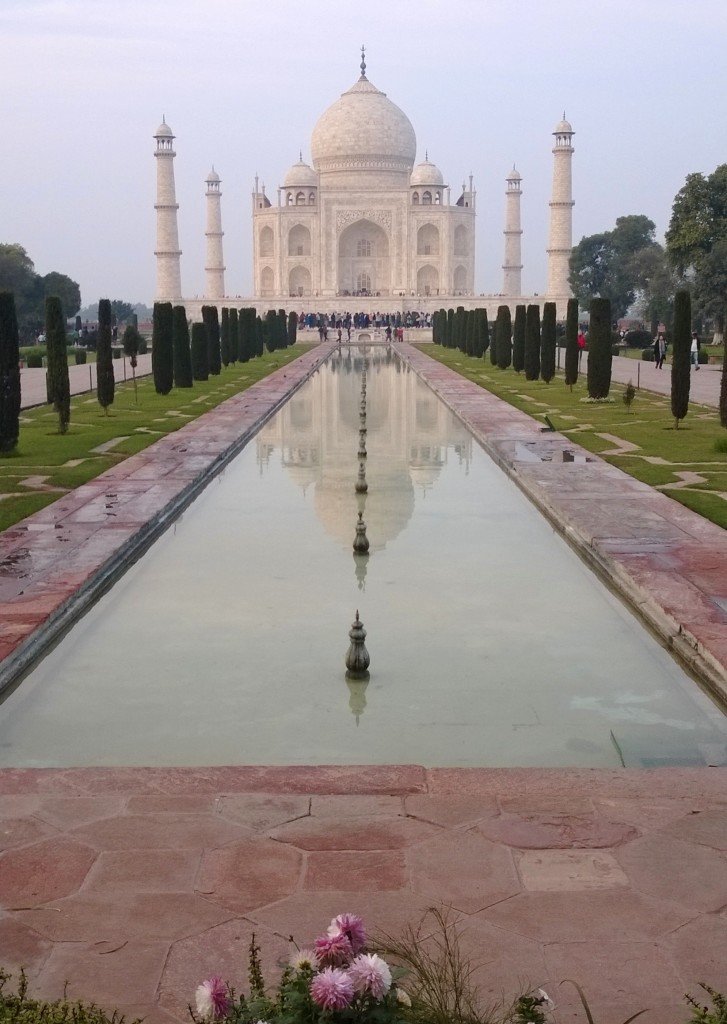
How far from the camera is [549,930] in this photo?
1998 mm

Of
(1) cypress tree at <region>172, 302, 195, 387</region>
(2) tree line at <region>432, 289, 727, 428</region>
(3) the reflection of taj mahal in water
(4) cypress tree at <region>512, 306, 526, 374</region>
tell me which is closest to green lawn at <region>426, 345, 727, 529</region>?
(2) tree line at <region>432, 289, 727, 428</region>

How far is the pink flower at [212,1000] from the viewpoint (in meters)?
1.40

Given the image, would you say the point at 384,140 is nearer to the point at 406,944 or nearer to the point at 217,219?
the point at 217,219

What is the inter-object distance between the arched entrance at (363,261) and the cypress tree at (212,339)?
30249mm

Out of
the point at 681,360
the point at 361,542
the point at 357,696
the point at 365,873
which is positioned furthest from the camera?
the point at 681,360

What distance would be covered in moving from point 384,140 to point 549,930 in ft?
158

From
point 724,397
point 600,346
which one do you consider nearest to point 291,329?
point 600,346

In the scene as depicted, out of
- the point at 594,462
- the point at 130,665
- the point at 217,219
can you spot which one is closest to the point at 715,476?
the point at 594,462

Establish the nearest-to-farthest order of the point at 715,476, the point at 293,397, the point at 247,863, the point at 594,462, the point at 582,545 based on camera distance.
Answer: the point at 247,863
the point at 582,545
the point at 715,476
the point at 594,462
the point at 293,397

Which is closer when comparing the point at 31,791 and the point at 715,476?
the point at 31,791

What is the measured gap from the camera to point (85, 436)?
10109 mm

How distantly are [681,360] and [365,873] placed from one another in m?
8.91

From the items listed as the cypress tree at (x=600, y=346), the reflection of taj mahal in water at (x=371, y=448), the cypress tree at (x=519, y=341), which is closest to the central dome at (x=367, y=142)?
the cypress tree at (x=519, y=341)

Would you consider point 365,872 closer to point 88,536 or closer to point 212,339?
point 88,536
